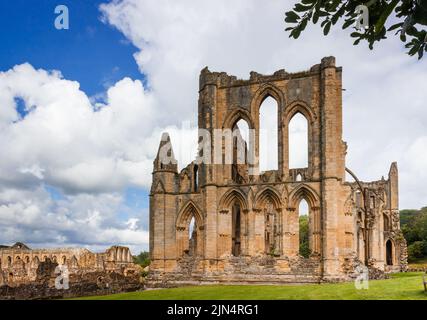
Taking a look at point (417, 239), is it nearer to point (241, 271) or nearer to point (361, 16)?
point (241, 271)

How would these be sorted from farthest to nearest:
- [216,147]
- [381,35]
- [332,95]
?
[216,147], [332,95], [381,35]

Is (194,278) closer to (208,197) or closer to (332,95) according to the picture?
(208,197)

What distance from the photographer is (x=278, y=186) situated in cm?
2561

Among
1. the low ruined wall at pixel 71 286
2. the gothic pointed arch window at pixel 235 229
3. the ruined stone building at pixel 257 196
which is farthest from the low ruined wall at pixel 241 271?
the gothic pointed arch window at pixel 235 229

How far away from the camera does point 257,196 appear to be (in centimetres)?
2592

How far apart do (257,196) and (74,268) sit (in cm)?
1299

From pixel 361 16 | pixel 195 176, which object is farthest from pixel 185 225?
pixel 361 16

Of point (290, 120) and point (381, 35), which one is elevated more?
point (290, 120)

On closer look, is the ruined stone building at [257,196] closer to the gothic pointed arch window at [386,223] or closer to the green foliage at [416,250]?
the gothic pointed arch window at [386,223]

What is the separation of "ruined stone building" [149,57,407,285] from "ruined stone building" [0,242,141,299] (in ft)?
13.7

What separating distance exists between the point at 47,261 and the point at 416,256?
1686 inches

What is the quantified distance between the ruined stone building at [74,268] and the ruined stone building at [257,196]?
4.19 m

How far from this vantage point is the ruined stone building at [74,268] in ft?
87.8
